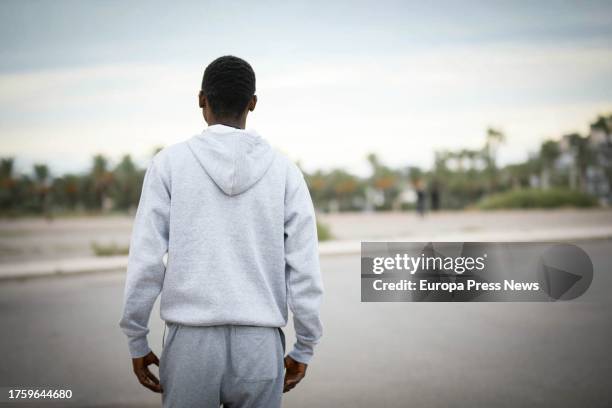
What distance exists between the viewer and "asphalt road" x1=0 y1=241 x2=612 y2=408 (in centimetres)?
414

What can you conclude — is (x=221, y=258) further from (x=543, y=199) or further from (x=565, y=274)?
(x=543, y=199)

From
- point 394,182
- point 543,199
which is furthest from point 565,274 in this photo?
point 394,182

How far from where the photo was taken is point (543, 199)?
40562mm

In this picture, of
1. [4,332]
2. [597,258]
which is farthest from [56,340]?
[597,258]

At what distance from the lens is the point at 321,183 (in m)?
66.8

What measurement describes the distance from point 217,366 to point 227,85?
3.51 feet

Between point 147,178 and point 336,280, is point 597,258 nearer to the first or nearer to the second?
point 336,280

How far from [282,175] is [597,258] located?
11933 mm

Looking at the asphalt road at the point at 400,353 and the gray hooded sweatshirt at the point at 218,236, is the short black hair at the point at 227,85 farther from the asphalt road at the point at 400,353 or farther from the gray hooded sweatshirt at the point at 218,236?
the asphalt road at the point at 400,353

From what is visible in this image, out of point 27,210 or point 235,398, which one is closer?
point 235,398

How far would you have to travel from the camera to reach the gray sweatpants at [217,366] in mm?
1841

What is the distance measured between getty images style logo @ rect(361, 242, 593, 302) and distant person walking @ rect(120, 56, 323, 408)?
20.7ft

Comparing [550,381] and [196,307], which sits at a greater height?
[196,307]

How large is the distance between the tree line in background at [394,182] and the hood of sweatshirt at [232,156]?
55504 mm
